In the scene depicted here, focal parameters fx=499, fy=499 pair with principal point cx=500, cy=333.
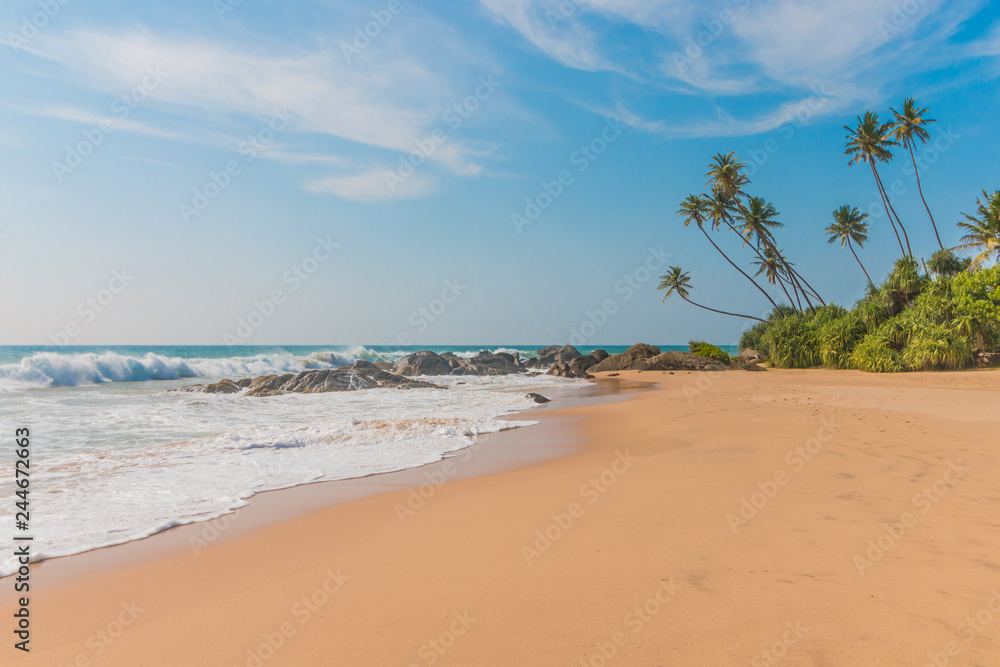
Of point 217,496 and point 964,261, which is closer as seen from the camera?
point 217,496

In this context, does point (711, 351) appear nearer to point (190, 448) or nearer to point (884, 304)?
point (884, 304)

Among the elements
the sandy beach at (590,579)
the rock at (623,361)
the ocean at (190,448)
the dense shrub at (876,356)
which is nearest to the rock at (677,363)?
the rock at (623,361)

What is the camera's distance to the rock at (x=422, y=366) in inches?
1303

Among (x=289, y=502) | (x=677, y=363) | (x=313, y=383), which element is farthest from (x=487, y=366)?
(x=289, y=502)

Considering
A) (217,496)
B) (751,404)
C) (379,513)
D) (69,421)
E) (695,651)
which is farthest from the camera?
(751,404)

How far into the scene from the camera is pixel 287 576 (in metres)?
3.63

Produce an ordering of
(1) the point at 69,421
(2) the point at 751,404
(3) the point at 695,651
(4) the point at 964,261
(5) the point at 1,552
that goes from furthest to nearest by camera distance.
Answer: (4) the point at 964,261 < (2) the point at 751,404 < (1) the point at 69,421 < (5) the point at 1,552 < (3) the point at 695,651

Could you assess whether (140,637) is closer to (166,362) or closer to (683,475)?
(683,475)

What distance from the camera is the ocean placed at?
5039mm

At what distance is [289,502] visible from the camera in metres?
5.61

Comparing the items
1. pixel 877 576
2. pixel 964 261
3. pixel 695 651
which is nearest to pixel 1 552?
pixel 695 651

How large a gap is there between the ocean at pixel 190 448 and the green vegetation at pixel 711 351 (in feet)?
73.5

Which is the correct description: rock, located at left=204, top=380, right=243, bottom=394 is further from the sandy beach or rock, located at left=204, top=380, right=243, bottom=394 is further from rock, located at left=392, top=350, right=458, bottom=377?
the sandy beach

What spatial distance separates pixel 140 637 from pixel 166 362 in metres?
36.1
